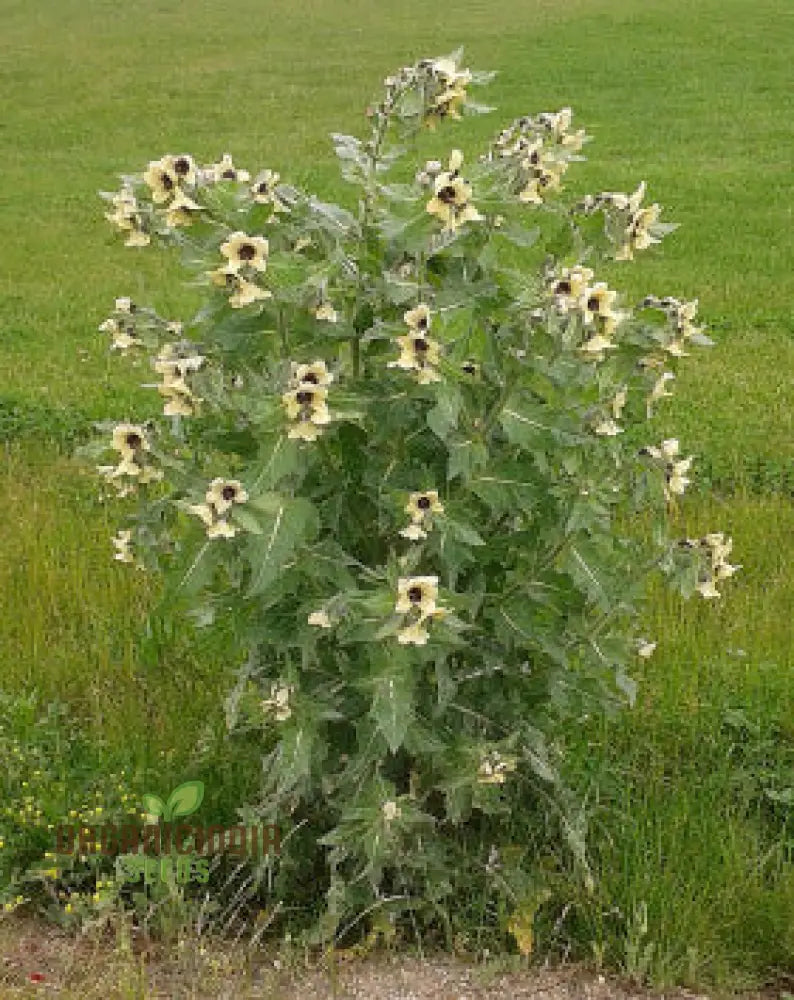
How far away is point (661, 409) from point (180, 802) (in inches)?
198

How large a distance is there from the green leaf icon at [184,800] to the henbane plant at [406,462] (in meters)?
0.20

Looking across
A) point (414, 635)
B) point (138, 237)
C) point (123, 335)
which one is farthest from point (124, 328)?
point (414, 635)

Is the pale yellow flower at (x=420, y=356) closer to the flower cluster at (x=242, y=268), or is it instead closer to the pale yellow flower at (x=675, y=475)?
the flower cluster at (x=242, y=268)

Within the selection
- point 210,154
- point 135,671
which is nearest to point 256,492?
point 135,671

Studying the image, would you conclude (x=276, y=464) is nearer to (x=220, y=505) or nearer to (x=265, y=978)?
(x=220, y=505)

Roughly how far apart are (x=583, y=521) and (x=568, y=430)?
0.71ft

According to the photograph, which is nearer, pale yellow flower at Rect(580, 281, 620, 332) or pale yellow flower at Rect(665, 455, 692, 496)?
pale yellow flower at Rect(580, 281, 620, 332)

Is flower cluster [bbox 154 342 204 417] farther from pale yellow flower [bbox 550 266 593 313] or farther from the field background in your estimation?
the field background

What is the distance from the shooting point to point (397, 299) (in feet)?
9.99

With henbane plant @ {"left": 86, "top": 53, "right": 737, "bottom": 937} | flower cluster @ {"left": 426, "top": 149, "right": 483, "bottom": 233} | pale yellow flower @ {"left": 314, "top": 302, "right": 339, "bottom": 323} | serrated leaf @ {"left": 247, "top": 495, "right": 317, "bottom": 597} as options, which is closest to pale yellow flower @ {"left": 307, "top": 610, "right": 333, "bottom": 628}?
henbane plant @ {"left": 86, "top": 53, "right": 737, "bottom": 937}

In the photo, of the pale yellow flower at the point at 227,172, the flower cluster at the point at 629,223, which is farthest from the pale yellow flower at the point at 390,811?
the pale yellow flower at the point at 227,172

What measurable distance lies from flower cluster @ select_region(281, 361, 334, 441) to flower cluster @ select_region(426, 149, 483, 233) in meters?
0.40

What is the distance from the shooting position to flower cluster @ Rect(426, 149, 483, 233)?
2908 millimetres

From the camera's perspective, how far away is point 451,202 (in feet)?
9.60
